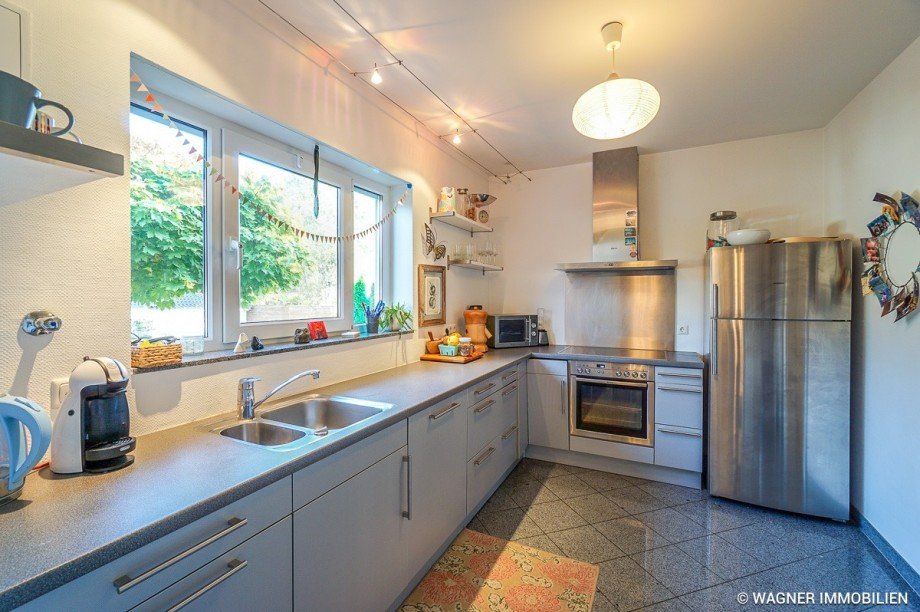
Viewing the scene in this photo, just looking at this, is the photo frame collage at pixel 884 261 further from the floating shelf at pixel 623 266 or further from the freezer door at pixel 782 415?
the floating shelf at pixel 623 266

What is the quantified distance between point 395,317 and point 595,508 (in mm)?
1749

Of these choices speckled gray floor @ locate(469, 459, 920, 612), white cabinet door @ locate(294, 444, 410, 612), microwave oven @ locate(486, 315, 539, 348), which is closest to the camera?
white cabinet door @ locate(294, 444, 410, 612)

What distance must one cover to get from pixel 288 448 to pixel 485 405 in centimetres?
137

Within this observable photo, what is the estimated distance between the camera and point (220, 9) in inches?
60.2

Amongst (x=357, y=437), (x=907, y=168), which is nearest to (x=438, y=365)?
(x=357, y=437)

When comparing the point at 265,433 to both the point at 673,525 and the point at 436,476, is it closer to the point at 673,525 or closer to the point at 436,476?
the point at 436,476

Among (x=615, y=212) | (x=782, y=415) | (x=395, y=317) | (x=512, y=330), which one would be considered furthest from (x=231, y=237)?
Answer: (x=782, y=415)

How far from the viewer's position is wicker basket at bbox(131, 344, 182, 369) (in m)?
1.29

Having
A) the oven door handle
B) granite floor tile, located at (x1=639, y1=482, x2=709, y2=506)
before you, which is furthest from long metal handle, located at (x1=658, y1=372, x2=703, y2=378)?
granite floor tile, located at (x1=639, y1=482, x2=709, y2=506)

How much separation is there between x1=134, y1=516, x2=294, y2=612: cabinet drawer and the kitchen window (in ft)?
3.12

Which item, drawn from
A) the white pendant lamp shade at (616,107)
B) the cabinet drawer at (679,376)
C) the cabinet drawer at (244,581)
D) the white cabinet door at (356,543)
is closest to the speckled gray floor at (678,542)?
the cabinet drawer at (679,376)

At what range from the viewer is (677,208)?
10.6ft

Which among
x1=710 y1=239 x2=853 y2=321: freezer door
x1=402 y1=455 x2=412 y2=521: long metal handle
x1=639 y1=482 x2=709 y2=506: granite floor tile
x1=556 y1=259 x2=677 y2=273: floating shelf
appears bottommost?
x1=639 y1=482 x2=709 y2=506: granite floor tile

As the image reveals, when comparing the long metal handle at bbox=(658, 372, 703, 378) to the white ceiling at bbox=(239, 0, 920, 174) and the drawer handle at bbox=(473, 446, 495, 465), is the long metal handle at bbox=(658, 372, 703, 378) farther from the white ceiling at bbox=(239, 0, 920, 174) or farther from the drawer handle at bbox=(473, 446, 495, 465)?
the white ceiling at bbox=(239, 0, 920, 174)
